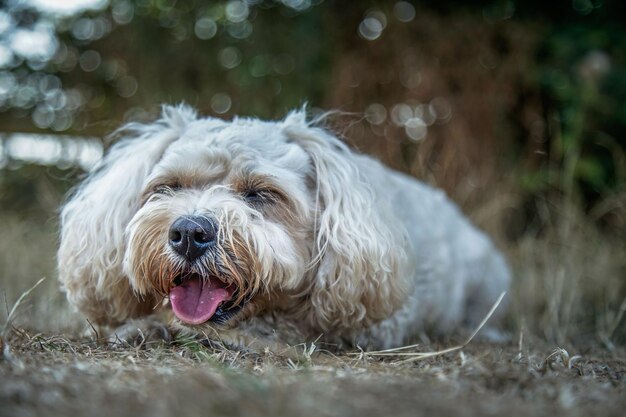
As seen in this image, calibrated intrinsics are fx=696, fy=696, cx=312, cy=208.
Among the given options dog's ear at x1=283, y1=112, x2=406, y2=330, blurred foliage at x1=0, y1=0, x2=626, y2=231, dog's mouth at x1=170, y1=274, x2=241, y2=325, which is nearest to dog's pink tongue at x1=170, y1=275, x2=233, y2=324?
dog's mouth at x1=170, y1=274, x2=241, y2=325

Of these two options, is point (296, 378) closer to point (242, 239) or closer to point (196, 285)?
point (242, 239)

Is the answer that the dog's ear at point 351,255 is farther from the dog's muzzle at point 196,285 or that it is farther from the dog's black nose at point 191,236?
the dog's black nose at point 191,236

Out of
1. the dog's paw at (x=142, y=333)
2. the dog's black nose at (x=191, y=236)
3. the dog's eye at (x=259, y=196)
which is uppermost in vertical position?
the dog's eye at (x=259, y=196)

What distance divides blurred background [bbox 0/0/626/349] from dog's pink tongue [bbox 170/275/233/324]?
2.23 meters

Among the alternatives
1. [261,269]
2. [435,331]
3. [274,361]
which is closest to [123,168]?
[261,269]

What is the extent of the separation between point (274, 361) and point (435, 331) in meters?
1.45

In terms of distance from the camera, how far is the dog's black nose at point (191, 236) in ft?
8.02

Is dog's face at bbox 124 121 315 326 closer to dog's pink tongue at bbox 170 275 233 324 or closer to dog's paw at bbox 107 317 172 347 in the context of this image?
dog's pink tongue at bbox 170 275 233 324

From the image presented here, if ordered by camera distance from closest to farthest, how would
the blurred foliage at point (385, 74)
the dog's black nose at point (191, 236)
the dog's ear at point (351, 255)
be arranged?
the dog's black nose at point (191, 236), the dog's ear at point (351, 255), the blurred foliage at point (385, 74)

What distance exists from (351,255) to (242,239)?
0.44 metres

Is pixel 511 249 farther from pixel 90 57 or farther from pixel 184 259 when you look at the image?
pixel 90 57

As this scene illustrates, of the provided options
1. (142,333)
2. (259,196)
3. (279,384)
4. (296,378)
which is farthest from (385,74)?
(279,384)

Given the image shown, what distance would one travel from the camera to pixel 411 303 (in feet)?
10.5

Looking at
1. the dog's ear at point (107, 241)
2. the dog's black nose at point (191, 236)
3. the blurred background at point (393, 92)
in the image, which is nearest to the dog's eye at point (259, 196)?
the dog's black nose at point (191, 236)
